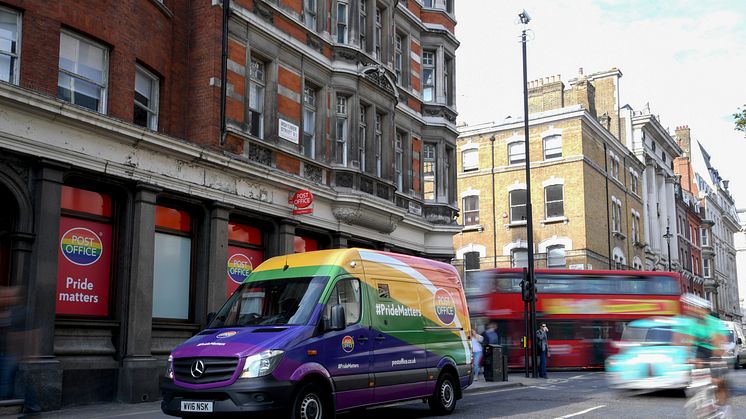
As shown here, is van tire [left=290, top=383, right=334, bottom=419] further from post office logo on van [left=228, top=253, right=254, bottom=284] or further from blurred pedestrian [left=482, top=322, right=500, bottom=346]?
blurred pedestrian [left=482, top=322, right=500, bottom=346]

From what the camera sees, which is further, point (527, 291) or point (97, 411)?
point (527, 291)

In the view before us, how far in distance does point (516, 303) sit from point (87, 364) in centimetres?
1878

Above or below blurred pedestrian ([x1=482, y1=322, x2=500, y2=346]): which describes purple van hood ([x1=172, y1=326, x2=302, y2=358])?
above

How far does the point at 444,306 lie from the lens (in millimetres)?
13086

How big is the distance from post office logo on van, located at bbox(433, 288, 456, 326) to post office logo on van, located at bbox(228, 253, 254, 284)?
6090 mm

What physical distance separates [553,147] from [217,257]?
101 ft

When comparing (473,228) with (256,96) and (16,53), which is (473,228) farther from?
(16,53)

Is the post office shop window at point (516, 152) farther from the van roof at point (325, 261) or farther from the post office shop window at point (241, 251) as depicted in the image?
the van roof at point (325, 261)

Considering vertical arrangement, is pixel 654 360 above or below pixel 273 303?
below

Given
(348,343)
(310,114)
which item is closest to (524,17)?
(310,114)

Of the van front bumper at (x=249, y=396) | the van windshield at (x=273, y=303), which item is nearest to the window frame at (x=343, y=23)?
the van windshield at (x=273, y=303)

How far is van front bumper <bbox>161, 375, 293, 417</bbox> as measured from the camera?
29.3 ft

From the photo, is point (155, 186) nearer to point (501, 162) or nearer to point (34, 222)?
point (34, 222)

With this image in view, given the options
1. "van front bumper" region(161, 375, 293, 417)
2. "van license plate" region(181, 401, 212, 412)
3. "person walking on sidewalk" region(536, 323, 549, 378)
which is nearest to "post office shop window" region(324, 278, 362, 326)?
"van front bumper" region(161, 375, 293, 417)
